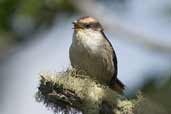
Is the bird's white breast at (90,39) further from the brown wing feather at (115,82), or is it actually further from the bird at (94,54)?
the brown wing feather at (115,82)

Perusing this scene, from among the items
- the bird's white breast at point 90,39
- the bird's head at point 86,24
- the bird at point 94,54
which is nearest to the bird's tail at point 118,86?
the bird at point 94,54

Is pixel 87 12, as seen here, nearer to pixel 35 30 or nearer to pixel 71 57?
pixel 35 30

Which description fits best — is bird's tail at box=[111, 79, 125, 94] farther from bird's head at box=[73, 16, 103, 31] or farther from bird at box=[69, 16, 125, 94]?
bird's head at box=[73, 16, 103, 31]

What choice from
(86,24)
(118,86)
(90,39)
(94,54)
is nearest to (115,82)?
(118,86)

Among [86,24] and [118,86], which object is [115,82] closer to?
[118,86]

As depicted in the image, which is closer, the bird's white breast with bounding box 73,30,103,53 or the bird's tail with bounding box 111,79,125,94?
the bird's tail with bounding box 111,79,125,94

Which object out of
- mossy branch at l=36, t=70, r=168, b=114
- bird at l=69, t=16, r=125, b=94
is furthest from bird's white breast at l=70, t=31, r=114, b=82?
mossy branch at l=36, t=70, r=168, b=114
